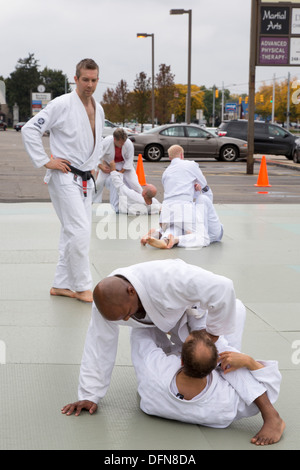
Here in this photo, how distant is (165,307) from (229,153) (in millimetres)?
23802

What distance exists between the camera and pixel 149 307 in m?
3.67

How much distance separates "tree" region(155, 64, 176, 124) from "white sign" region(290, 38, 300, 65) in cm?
4277

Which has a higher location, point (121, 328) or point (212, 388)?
point (212, 388)

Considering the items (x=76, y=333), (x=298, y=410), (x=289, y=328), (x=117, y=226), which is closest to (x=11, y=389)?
A: (x=76, y=333)

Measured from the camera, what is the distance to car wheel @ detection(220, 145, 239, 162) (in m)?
26.9

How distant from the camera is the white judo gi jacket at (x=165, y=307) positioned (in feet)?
11.7

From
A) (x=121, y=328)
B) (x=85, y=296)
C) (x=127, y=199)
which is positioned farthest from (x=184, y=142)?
(x=121, y=328)

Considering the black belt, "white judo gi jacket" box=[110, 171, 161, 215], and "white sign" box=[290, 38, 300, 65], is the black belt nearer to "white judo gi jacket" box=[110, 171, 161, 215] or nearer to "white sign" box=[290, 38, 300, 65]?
"white judo gi jacket" box=[110, 171, 161, 215]

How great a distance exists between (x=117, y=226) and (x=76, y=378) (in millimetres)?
6512

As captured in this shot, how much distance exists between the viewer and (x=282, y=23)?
22.0m

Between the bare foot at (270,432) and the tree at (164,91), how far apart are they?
205ft

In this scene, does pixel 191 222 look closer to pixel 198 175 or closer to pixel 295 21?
pixel 198 175

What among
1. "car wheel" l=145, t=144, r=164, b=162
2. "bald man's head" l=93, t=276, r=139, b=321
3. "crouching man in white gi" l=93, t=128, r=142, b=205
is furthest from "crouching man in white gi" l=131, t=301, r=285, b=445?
"car wheel" l=145, t=144, r=164, b=162
